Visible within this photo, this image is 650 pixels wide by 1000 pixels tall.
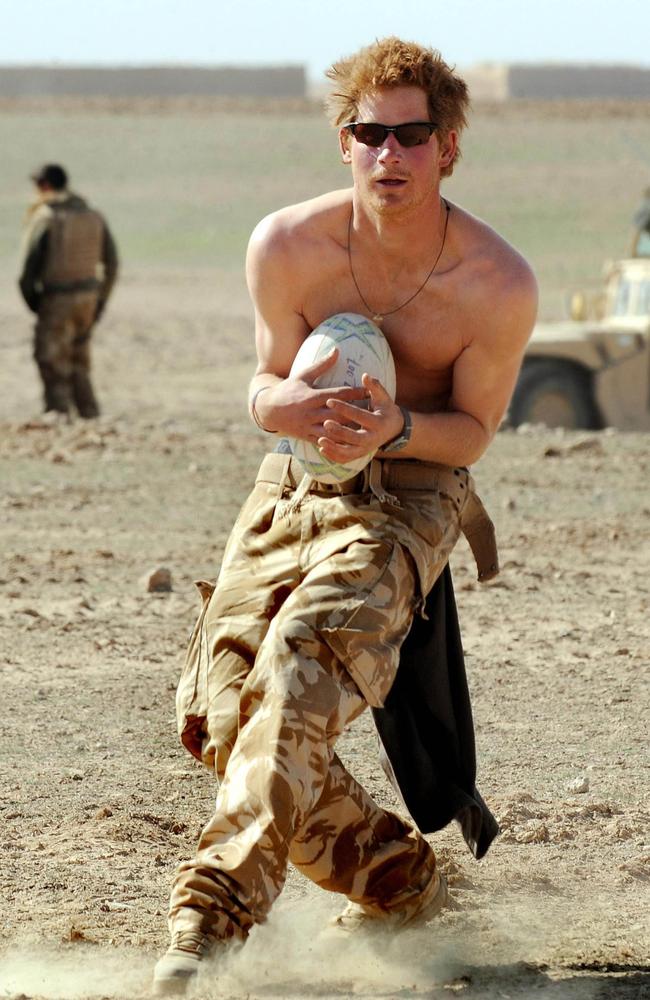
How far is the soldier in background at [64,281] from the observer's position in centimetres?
1321

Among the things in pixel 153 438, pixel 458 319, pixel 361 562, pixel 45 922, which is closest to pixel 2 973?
pixel 45 922

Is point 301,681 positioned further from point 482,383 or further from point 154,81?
point 154,81

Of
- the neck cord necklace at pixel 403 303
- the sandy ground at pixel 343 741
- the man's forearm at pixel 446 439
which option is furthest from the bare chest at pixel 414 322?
the sandy ground at pixel 343 741

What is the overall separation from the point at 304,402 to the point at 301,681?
2.01ft

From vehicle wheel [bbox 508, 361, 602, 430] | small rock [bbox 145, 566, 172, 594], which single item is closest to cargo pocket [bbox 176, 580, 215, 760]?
small rock [bbox 145, 566, 172, 594]

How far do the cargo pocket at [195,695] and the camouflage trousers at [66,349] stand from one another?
9.48 meters

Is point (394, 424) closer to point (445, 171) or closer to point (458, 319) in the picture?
point (458, 319)

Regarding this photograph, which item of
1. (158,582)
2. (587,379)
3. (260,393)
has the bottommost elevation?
(587,379)

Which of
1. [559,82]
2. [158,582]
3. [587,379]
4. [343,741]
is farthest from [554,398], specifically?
[559,82]

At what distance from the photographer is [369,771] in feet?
17.7

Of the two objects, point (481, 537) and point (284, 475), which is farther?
point (481, 537)

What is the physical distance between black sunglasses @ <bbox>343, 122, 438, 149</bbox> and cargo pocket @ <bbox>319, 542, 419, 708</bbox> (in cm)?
91

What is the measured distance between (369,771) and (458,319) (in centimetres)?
179

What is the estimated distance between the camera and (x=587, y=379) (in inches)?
542
